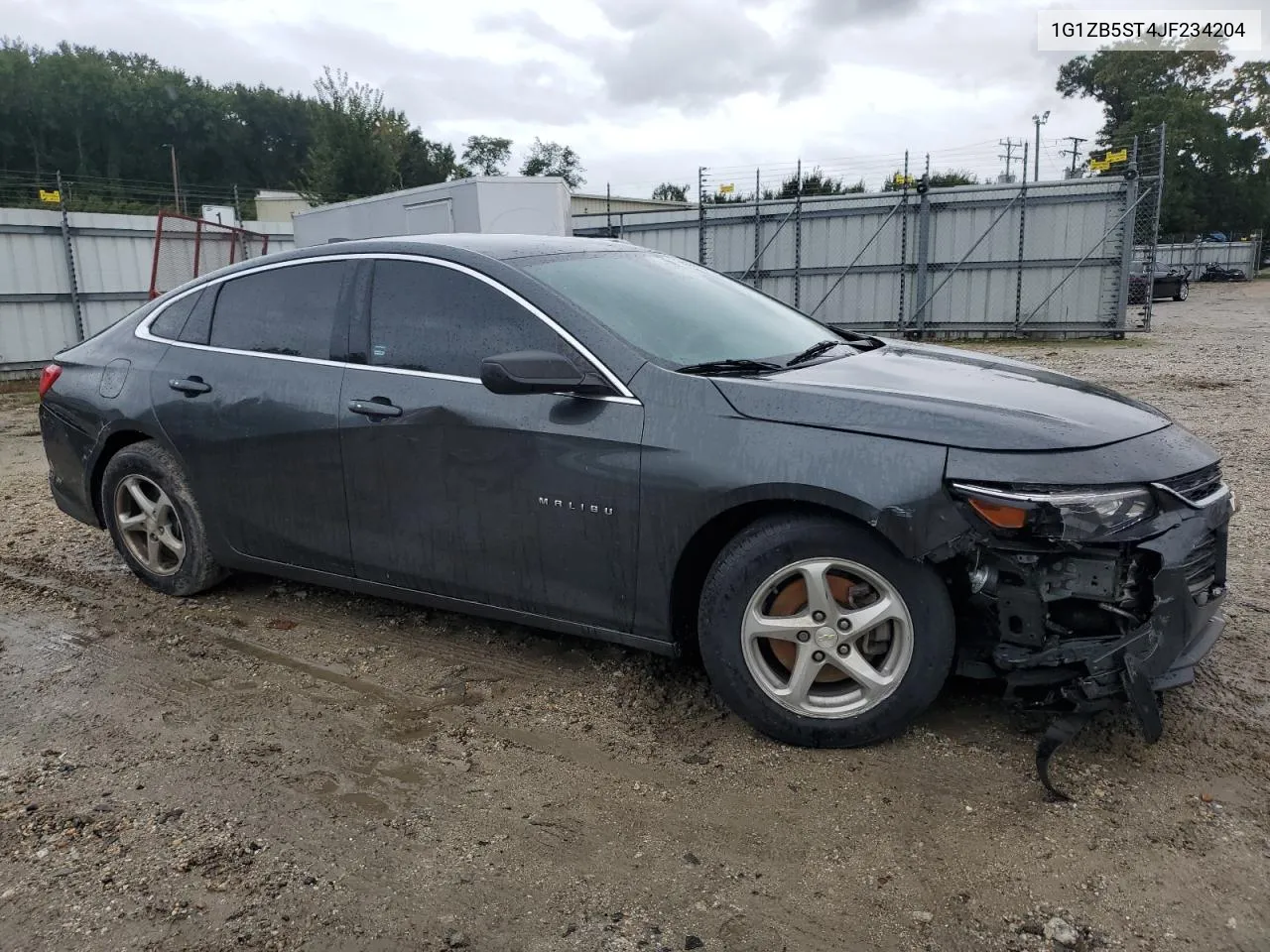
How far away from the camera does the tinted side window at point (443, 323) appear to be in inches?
133

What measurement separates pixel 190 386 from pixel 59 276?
1258 cm

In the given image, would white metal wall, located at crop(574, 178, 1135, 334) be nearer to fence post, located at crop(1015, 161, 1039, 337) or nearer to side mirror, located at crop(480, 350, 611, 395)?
fence post, located at crop(1015, 161, 1039, 337)

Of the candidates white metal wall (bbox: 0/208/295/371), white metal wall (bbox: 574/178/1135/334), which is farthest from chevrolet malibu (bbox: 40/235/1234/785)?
white metal wall (bbox: 574/178/1135/334)

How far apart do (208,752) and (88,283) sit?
14.2 meters

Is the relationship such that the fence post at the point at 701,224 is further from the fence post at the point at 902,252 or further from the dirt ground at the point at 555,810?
the dirt ground at the point at 555,810

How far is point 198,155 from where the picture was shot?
76.9 m

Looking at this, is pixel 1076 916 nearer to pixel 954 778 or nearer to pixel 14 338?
pixel 954 778

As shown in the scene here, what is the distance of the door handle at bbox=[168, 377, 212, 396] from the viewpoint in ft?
13.5

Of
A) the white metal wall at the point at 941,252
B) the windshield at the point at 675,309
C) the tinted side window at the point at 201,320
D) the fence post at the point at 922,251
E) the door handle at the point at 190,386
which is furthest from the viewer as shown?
the fence post at the point at 922,251

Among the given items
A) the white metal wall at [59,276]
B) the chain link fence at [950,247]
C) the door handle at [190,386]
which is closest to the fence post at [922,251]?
the chain link fence at [950,247]

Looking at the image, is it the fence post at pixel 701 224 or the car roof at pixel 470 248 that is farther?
the fence post at pixel 701 224

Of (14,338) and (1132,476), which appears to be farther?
(14,338)

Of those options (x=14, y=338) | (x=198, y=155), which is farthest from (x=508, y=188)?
(x=198, y=155)

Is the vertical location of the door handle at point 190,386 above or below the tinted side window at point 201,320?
below
